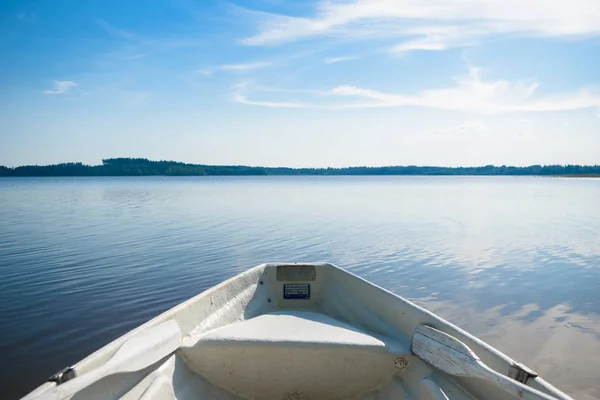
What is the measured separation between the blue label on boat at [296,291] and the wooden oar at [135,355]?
281 cm

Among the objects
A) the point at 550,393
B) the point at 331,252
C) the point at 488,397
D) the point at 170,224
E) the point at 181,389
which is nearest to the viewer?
the point at 550,393

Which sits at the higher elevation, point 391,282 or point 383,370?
point 383,370

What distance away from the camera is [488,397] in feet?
9.45

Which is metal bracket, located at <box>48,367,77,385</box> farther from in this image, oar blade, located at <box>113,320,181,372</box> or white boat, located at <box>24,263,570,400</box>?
oar blade, located at <box>113,320,181,372</box>

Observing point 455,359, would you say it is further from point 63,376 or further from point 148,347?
point 63,376

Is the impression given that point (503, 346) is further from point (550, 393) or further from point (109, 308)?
point (109, 308)

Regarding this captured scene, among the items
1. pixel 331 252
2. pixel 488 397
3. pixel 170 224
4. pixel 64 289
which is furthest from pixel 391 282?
pixel 170 224

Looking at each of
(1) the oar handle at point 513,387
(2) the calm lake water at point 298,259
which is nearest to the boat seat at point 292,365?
(1) the oar handle at point 513,387

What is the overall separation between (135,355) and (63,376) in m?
0.55

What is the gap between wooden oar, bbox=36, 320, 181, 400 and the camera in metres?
2.38

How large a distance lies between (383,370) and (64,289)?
835 centimetres

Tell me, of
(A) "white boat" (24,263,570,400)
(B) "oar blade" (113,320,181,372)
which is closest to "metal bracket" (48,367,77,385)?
(A) "white boat" (24,263,570,400)

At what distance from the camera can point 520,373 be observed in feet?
8.76

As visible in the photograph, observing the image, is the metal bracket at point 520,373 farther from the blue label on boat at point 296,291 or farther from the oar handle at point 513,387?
the blue label on boat at point 296,291
